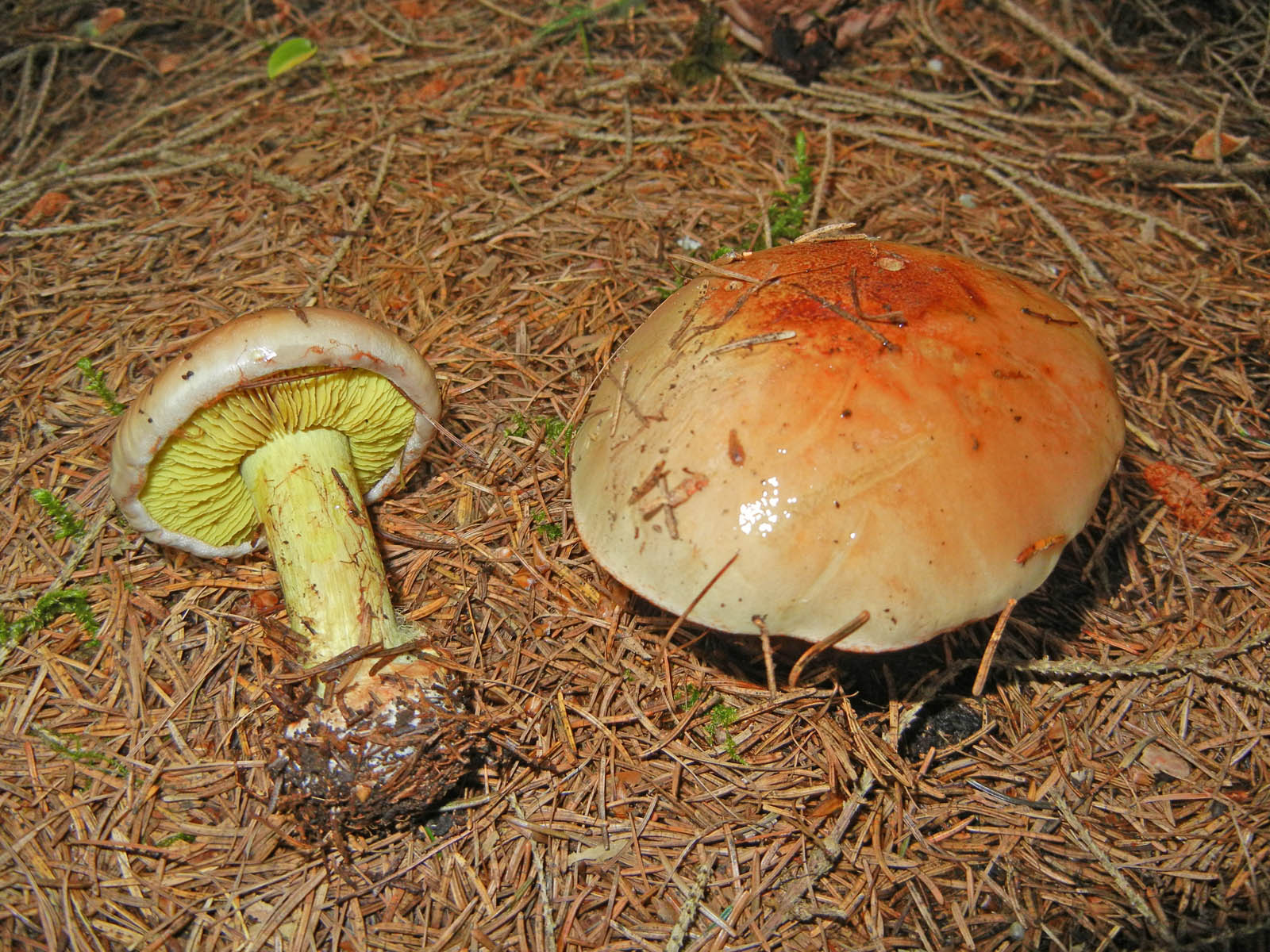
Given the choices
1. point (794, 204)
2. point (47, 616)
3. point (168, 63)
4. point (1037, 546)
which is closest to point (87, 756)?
point (47, 616)

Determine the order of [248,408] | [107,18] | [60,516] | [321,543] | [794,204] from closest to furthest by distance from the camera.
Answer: [248,408]
[321,543]
[60,516]
[794,204]
[107,18]

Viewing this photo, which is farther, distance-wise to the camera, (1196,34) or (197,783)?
(1196,34)

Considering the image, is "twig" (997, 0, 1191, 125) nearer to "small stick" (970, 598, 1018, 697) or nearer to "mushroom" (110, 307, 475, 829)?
"small stick" (970, 598, 1018, 697)

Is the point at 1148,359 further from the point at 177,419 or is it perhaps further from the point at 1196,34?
the point at 177,419

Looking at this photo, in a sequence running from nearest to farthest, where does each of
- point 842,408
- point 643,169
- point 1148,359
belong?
point 842,408 → point 1148,359 → point 643,169

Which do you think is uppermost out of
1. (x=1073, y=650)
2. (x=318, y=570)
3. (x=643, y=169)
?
(x=643, y=169)

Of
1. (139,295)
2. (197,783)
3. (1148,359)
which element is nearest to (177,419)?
(197,783)

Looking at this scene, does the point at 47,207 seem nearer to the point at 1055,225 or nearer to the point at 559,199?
the point at 559,199
